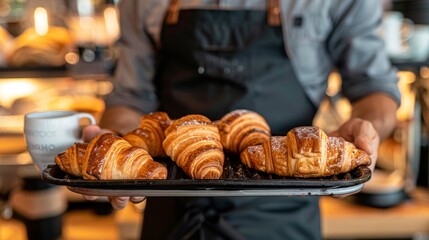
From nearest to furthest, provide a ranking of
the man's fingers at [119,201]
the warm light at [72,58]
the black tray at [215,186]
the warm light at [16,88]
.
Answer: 1. the black tray at [215,186]
2. the man's fingers at [119,201]
3. the warm light at [72,58]
4. the warm light at [16,88]

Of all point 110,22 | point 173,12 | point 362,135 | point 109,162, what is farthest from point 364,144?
point 110,22

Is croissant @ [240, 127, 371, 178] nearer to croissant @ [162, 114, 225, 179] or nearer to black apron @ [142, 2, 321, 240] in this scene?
croissant @ [162, 114, 225, 179]

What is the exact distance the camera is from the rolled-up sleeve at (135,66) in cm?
167

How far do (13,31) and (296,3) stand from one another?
7.93ft

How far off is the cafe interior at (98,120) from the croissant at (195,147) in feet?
4.13

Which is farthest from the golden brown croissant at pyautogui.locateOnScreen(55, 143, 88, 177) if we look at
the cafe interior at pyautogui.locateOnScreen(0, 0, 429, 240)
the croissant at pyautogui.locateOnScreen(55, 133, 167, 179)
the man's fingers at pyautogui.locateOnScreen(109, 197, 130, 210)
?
the cafe interior at pyautogui.locateOnScreen(0, 0, 429, 240)

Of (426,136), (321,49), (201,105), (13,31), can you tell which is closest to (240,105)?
(201,105)

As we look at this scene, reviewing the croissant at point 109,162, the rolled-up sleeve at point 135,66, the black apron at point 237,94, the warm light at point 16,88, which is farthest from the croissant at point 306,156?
the warm light at point 16,88

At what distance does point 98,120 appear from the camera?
2.36 meters

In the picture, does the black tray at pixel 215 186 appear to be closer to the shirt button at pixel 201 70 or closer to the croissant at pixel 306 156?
the croissant at pixel 306 156

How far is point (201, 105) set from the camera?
1522 millimetres

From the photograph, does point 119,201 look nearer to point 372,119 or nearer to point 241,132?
point 241,132

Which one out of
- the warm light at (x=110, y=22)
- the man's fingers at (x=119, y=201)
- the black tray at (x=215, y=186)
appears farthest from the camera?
the warm light at (x=110, y=22)

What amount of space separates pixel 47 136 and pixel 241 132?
416 millimetres
